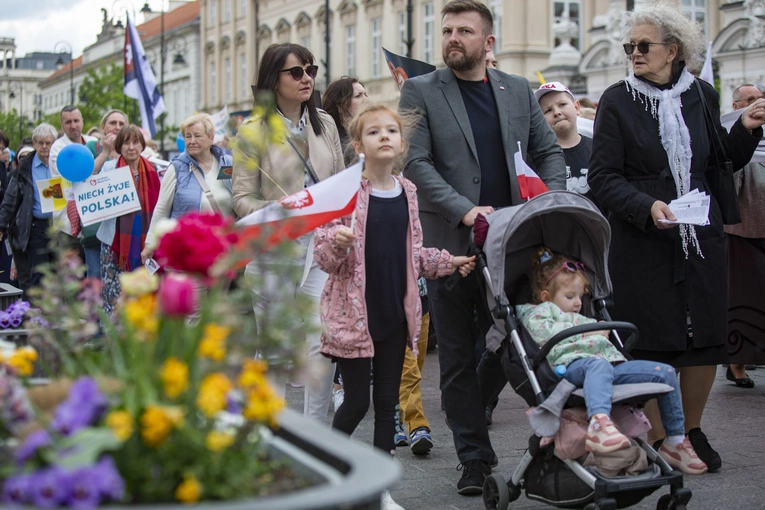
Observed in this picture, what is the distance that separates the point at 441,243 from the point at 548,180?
2.07 feet

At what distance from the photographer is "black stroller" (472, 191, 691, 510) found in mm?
4359

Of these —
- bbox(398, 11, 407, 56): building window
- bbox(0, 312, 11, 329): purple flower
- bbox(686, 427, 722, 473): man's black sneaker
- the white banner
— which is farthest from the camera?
bbox(398, 11, 407, 56): building window

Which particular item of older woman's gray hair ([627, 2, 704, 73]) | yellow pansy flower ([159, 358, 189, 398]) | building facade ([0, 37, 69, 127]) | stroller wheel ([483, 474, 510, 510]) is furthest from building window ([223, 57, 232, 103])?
building facade ([0, 37, 69, 127])

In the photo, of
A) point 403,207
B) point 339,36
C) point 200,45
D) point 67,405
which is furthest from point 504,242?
point 200,45

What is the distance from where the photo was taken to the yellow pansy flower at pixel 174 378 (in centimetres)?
215

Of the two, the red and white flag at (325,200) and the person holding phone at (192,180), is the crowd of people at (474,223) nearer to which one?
the red and white flag at (325,200)

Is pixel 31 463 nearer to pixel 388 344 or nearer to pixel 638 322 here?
pixel 388 344

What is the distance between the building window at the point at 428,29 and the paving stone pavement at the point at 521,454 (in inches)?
1545

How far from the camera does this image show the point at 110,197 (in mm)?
9047

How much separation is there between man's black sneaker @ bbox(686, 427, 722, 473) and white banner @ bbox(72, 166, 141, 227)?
5.03 meters

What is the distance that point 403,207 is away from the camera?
4.97 m

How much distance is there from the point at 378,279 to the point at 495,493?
103 centimetres

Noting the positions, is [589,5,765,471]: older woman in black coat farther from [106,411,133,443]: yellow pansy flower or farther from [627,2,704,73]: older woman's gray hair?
[106,411,133,443]: yellow pansy flower

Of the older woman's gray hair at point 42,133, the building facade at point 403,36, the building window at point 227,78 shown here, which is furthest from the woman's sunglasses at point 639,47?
the building window at point 227,78
